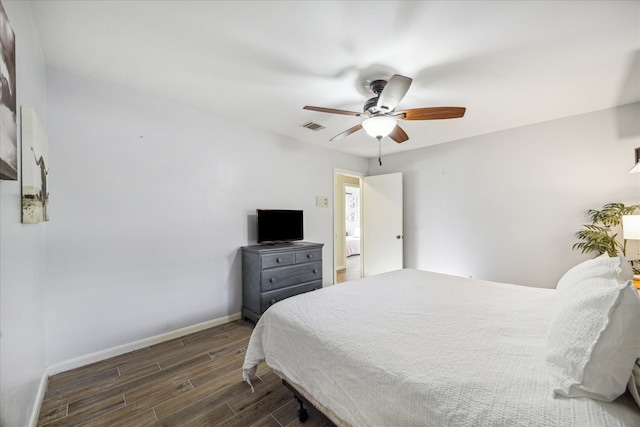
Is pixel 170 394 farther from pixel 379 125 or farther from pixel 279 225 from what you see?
pixel 379 125

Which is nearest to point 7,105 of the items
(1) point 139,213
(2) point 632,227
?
(1) point 139,213

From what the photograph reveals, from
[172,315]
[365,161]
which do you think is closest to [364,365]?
[172,315]

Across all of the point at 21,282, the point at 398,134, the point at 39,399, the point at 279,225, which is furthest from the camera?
the point at 279,225

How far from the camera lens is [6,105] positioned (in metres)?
1.02

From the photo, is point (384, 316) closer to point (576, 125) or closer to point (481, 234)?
point (481, 234)

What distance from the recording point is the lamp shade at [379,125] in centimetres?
217

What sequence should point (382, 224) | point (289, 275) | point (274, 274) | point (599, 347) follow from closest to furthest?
point (599, 347)
point (274, 274)
point (289, 275)
point (382, 224)

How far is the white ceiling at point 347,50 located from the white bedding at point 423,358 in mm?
1763

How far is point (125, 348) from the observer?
237 centimetres

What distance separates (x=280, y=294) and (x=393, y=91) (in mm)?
2388

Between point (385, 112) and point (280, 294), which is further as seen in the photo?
point (280, 294)

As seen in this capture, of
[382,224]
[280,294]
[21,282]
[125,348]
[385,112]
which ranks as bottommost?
[125,348]

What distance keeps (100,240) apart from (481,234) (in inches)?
176

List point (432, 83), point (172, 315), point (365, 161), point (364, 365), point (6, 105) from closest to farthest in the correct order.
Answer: point (6, 105), point (364, 365), point (432, 83), point (172, 315), point (365, 161)
